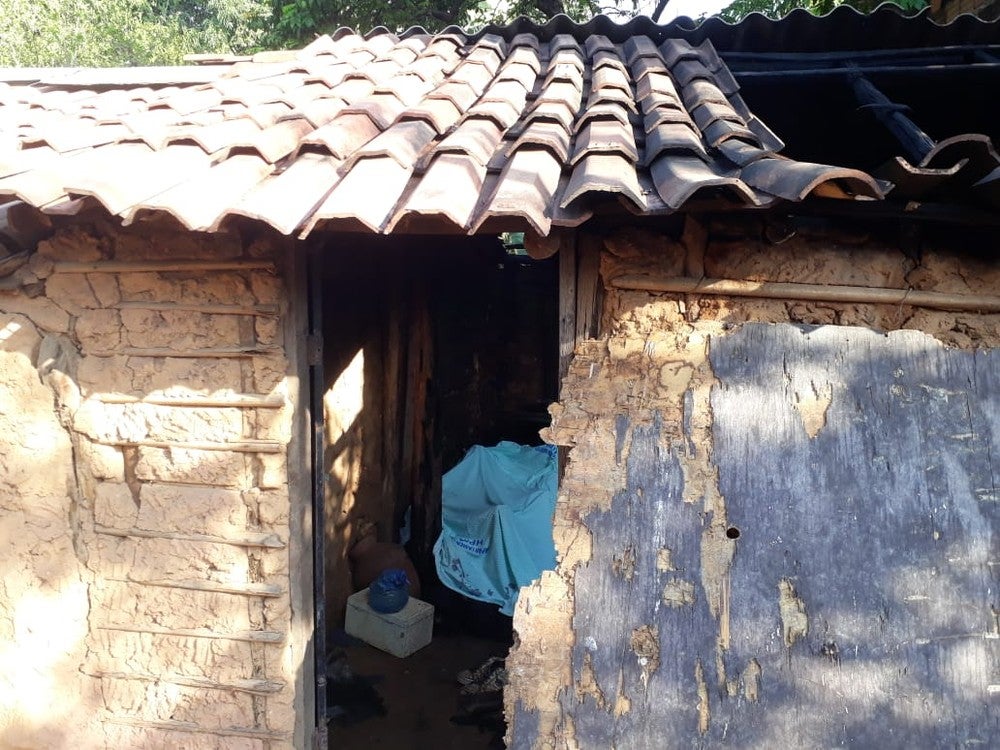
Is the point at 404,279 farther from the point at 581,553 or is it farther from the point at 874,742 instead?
the point at 874,742

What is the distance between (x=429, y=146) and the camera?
275 cm

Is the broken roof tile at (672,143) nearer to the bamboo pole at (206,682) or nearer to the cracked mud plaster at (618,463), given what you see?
the cracked mud plaster at (618,463)

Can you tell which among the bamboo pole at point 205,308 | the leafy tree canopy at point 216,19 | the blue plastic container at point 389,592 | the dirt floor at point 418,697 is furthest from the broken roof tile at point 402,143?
the leafy tree canopy at point 216,19

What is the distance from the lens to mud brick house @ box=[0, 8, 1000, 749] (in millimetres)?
2229

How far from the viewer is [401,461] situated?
6.29 meters

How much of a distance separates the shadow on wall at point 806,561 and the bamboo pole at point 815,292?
12cm

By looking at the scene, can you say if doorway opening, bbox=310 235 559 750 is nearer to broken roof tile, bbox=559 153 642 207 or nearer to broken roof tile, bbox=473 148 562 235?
broken roof tile, bbox=473 148 562 235

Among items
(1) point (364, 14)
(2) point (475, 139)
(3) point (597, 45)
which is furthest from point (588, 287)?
(1) point (364, 14)

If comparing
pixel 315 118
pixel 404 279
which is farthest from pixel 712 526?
pixel 404 279

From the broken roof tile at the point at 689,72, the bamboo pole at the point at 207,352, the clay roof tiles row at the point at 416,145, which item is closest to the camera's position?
the clay roof tiles row at the point at 416,145

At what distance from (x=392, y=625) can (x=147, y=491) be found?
9.17 feet

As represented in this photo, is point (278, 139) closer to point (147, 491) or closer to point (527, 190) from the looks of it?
point (527, 190)

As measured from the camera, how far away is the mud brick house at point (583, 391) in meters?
2.23

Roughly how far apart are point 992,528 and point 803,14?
3.01 m
